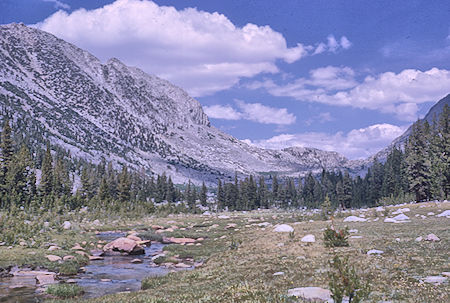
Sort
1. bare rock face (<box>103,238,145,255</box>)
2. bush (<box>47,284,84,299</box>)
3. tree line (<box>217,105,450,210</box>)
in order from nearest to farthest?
bush (<box>47,284,84,299</box>) → bare rock face (<box>103,238,145,255</box>) → tree line (<box>217,105,450,210</box>)

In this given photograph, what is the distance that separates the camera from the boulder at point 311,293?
11.5 m

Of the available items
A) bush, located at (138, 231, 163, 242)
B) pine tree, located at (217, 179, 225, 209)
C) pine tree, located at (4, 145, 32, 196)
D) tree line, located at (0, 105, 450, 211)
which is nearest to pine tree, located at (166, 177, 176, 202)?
tree line, located at (0, 105, 450, 211)

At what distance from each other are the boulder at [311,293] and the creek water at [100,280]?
36.3 ft

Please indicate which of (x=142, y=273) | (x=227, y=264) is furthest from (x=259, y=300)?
(x=142, y=273)

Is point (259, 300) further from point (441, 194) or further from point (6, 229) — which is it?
point (441, 194)

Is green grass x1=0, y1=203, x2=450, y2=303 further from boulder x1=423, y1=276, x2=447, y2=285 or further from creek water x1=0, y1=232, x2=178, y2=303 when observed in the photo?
creek water x1=0, y1=232, x2=178, y2=303

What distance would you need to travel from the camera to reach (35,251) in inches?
1168

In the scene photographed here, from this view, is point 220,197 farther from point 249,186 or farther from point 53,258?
point 53,258

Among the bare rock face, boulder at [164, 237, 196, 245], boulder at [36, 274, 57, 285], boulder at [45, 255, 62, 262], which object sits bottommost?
boulder at [164, 237, 196, 245]

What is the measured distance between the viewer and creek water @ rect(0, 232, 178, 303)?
18.3 metres

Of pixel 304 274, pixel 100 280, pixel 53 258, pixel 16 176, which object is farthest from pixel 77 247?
pixel 16 176

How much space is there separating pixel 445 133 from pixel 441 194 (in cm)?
1509

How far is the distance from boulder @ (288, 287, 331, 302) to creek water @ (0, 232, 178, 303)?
36.3 feet

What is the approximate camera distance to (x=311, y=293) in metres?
12.3
